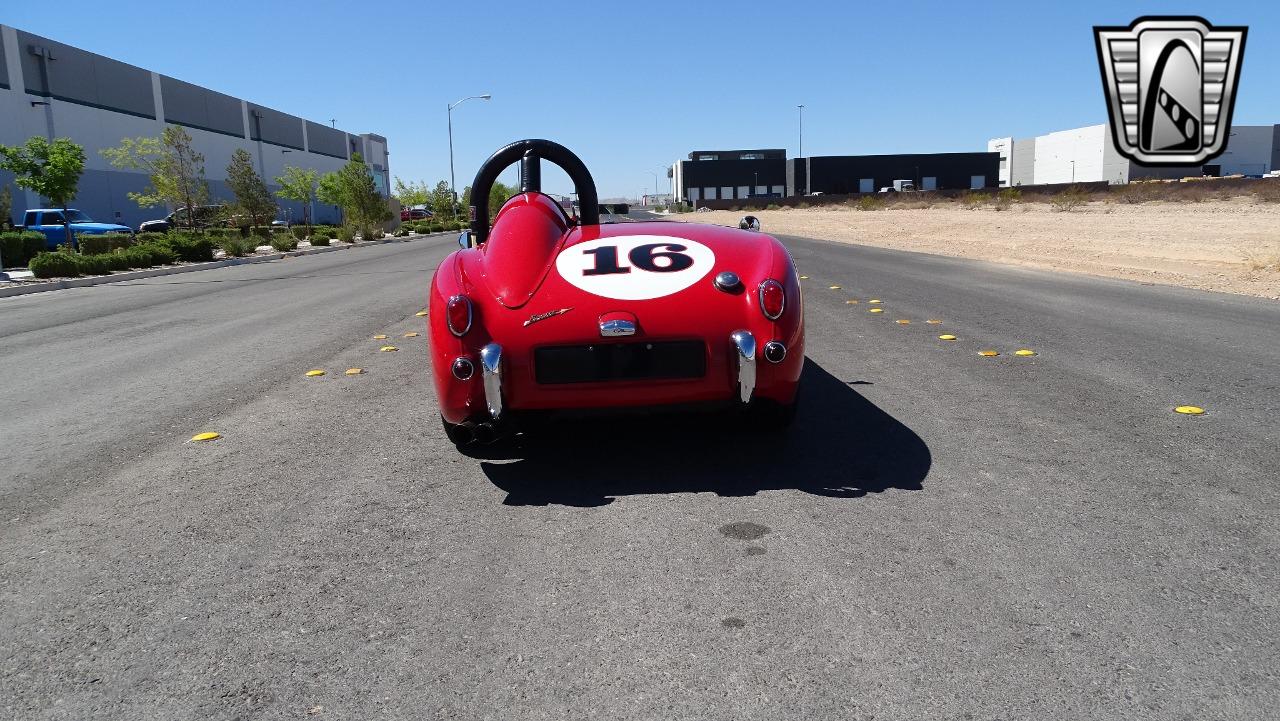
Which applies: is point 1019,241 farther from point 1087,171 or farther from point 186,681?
point 1087,171

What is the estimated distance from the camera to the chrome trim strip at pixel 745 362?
12.5ft

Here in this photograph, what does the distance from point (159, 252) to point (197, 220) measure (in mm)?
17745

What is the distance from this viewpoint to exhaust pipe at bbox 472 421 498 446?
3951 mm

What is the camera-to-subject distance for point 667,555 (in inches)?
126

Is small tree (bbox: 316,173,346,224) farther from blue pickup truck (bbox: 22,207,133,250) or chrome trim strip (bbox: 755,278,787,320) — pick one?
chrome trim strip (bbox: 755,278,787,320)

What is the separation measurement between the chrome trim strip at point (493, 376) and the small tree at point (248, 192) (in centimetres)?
4361

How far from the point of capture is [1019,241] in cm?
2391

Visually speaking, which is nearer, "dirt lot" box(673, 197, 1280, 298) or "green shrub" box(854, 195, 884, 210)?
"dirt lot" box(673, 197, 1280, 298)

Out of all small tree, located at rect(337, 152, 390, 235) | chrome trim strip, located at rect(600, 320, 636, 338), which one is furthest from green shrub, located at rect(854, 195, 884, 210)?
chrome trim strip, located at rect(600, 320, 636, 338)

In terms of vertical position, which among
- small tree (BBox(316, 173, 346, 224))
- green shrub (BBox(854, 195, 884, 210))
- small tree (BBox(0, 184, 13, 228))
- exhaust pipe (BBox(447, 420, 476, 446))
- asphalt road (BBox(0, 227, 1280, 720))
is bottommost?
asphalt road (BBox(0, 227, 1280, 720))

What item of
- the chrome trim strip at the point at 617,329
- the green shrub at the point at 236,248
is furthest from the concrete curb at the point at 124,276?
the chrome trim strip at the point at 617,329

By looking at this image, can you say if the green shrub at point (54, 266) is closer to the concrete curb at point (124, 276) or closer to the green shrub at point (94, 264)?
the green shrub at point (94, 264)

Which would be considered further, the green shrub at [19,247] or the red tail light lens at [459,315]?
the green shrub at [19,247]

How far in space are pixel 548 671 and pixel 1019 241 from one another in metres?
24.3
